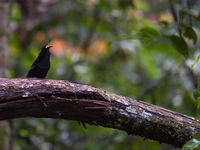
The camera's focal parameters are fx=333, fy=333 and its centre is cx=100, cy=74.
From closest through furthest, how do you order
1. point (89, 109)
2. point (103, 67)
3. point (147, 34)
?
point (89, 109) → point (147, 34) → point (103, 67)

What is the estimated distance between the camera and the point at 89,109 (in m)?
2.47

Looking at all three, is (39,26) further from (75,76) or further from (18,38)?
(75,76)

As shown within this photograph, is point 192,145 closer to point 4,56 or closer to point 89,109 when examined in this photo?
point 89,109

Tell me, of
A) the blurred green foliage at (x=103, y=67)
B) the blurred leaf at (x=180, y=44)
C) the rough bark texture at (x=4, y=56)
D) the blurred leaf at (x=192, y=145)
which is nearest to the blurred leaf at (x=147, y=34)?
the blurred leaf at (x=180, y=44)

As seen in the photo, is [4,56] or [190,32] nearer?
[190,32]

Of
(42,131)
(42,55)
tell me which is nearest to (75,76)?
(42,131)

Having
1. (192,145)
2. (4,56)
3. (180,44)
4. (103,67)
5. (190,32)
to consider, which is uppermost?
(190,32)

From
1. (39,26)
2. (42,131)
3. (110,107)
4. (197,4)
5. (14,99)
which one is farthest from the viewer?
(39,26)

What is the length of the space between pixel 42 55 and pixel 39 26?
132 inches

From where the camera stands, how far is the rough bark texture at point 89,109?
2.38 m

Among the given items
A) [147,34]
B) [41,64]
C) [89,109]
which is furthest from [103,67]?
[89,109]

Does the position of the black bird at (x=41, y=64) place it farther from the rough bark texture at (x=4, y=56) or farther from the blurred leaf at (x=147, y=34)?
the rough bark texture at (x=4, y=56)

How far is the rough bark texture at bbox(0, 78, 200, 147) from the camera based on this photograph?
7.82ft

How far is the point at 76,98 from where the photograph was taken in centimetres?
248
